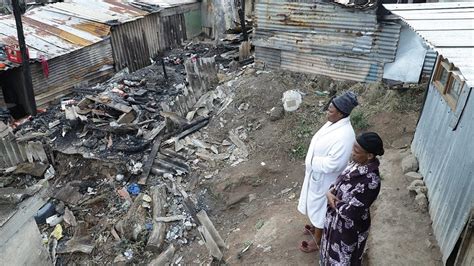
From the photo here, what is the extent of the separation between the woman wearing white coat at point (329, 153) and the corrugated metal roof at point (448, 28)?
0.93 m

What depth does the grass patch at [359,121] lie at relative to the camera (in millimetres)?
7711

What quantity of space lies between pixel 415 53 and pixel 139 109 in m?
7.26

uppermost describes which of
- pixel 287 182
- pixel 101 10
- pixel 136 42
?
pixel 101 10

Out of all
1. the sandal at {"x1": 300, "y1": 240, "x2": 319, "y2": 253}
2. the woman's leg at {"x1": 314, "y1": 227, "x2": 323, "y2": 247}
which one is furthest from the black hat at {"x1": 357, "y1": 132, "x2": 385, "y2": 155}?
the sandal at {"x1": 300, "y1": 240, "x2": 319, "y2": 253}

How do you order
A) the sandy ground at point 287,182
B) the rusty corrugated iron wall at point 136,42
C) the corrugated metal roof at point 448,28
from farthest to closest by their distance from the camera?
the rusty corrugated iron wall at point 136,42 → the sandy ground at point 287,182 → the corrugated metal roof at point 448,28

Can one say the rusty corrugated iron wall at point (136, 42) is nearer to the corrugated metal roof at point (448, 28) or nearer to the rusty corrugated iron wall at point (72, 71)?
the rusty corrugated iron wall at point (72, 71)

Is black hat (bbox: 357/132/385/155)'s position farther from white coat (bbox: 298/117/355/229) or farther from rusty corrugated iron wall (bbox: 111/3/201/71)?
rusty corrugated iron wall (bbox: 111/3/201/71)

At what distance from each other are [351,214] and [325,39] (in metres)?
6.67

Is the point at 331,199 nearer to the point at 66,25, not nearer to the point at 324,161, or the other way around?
the point at 324,161

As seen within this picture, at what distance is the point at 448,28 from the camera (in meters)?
3.21

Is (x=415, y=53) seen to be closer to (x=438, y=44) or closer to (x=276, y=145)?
(x=276, y=145)

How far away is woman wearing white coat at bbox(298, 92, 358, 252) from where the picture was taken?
12.1 ft

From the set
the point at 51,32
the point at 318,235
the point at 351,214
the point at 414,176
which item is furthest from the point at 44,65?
the point at 351,214

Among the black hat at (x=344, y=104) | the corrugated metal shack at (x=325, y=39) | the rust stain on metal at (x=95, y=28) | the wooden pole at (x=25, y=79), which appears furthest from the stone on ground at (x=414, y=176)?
the rust stain on metal at (x=95, y=28)
